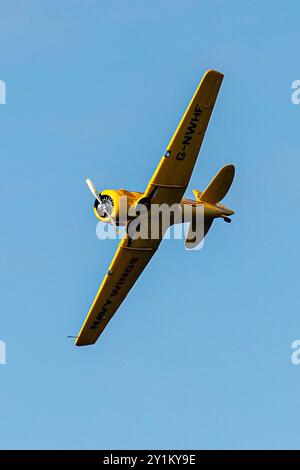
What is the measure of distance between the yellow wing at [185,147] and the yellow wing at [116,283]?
9.59 ft

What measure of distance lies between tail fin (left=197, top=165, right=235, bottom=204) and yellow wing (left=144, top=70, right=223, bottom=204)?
282 cm

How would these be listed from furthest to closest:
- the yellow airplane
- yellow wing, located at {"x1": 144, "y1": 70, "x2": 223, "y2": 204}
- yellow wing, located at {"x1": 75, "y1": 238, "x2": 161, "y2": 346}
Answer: yellow wing, located at {"x1": 75, "y1": 238, "x2": 161, "y2": 346} < the yellow airplane < yellow wing, located at {"x1": 144, "y1": 70, "x2": 223, "y2": 204}

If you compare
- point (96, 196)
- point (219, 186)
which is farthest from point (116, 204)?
point (219, 186)

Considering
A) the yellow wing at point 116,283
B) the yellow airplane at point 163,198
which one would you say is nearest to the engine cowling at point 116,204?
the yellow airplane at point 163,198

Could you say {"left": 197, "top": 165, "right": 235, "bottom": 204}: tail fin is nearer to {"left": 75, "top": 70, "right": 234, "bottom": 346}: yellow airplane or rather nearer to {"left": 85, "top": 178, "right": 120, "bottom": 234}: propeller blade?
{"left": 75, "top": 70, "right": 234, "bottom": 346}: yellow airplane

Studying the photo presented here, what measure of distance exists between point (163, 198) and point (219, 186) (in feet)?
11.3

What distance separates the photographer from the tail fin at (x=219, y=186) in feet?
204

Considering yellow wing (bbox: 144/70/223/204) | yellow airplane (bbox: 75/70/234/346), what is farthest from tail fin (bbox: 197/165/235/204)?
yellow wing (bbox: 144/70/223/204)

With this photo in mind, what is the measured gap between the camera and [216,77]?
58.2 meters

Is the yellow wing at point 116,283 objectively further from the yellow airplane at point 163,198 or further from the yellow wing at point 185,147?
the yellow wing at point 185,147

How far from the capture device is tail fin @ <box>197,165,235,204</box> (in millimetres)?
62250

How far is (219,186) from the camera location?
62.5m
